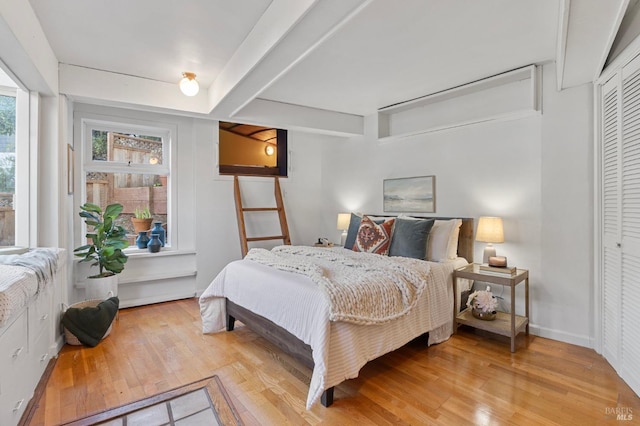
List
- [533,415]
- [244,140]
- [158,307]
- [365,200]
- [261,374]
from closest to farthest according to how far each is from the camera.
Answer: [533,415]
[261,374]
[158,307]
[365,200]
[244,140]

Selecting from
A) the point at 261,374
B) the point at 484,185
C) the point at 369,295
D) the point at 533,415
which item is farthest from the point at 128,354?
the point at 484,185

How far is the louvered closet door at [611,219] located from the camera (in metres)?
2.17

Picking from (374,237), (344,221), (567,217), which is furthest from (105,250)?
(567,217)

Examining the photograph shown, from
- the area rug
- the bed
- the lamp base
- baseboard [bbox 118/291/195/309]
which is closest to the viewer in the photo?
the area rug

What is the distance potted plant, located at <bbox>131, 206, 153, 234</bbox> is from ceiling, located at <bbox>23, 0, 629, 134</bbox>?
1.31 meters

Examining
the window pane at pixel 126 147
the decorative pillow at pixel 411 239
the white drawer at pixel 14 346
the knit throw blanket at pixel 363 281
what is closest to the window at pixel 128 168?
the window pane at pixel 126 147

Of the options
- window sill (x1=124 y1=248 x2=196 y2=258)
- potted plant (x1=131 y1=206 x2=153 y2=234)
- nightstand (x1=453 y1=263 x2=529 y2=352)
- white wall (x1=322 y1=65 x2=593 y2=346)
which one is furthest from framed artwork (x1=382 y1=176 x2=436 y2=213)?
potted plant (x1=131 y1=206 x2=153 y2=234)

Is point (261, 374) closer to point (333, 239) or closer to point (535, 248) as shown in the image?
point (535, 248)

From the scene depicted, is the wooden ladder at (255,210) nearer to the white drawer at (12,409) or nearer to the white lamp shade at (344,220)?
the white lamp shade at (344,220)

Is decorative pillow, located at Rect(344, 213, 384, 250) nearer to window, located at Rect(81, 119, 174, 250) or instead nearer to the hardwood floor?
the hardwood floor

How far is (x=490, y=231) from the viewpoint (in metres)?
2.84

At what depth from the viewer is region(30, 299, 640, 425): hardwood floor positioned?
1.77 m

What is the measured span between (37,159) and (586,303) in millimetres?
4238

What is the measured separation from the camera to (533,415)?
5.74 ft
